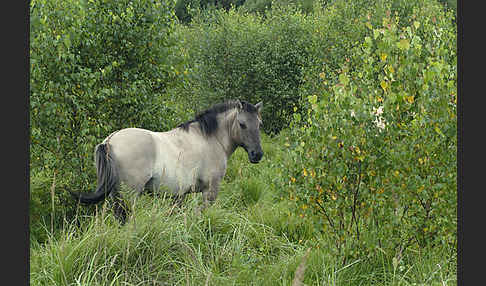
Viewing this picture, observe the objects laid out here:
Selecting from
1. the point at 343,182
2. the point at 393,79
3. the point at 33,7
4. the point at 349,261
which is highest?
the point at 33,7

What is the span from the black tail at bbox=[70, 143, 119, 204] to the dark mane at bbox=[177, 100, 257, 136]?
1287 mm

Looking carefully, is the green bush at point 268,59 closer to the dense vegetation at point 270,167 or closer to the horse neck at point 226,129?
the dense vegetation at point 270,167

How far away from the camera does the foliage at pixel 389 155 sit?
385 centimetres

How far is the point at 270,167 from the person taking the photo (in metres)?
5.16

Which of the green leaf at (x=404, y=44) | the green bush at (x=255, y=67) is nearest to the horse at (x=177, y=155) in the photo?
the green leaf at (x=404, y=44)

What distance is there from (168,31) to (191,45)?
8.39 metres

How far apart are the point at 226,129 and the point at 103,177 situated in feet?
6.19

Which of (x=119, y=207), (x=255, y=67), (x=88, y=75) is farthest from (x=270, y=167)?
(x=255, y=67)

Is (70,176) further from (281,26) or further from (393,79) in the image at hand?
(281,26)

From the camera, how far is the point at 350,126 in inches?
161

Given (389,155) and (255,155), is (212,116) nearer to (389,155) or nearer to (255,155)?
(255,155)

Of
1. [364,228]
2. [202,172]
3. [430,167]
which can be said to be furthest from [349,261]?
[202,172]

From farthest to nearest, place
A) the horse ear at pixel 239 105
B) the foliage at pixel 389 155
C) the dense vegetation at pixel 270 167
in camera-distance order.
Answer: the horse ear at pixel 239 105, the dense vegetation at pixel 270 167, the foliage at pixel 389 155

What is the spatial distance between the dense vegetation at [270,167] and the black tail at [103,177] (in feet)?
0.68
